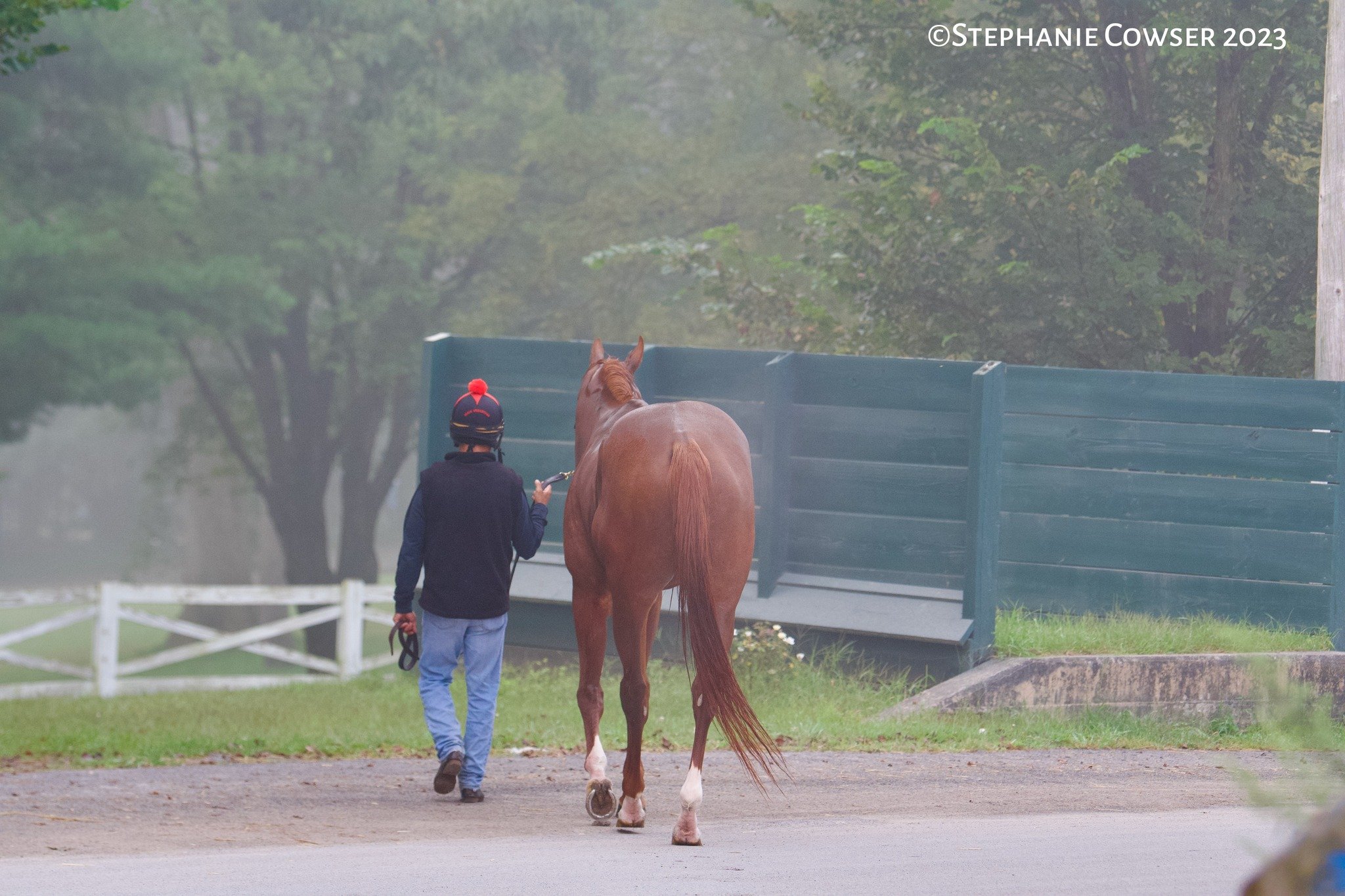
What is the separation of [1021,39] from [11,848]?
1381 cm

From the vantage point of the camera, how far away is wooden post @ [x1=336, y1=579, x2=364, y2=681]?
1697 cm

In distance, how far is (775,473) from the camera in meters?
11.3

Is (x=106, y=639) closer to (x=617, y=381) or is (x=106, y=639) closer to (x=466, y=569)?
(x=466, y=569)

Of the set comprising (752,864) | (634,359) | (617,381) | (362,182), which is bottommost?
(752,864)


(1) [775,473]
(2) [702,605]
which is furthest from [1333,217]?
(2) [702,605]

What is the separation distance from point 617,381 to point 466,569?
123 cm

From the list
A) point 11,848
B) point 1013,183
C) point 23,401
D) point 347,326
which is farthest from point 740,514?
point 347,326

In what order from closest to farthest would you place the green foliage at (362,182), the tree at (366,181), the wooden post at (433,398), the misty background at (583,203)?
the wooden post at (433,398), the misty background at (583,203), the green foliage at (362,182), the tree at (366,181)

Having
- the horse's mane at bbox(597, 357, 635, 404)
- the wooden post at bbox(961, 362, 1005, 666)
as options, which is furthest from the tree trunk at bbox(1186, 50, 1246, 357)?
the horse's mane at bbox(597, 357, 635, 404)

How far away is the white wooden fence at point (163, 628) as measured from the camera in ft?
51.5

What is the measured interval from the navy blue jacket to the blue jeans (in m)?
0.09

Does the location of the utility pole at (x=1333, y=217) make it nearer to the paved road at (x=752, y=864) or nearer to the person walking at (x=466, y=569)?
the paved road at (x=752, y=864)

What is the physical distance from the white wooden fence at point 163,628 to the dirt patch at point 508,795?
7518 millimetres

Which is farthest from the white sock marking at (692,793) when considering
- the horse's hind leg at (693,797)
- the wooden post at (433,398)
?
the wooden post at (433,398)
